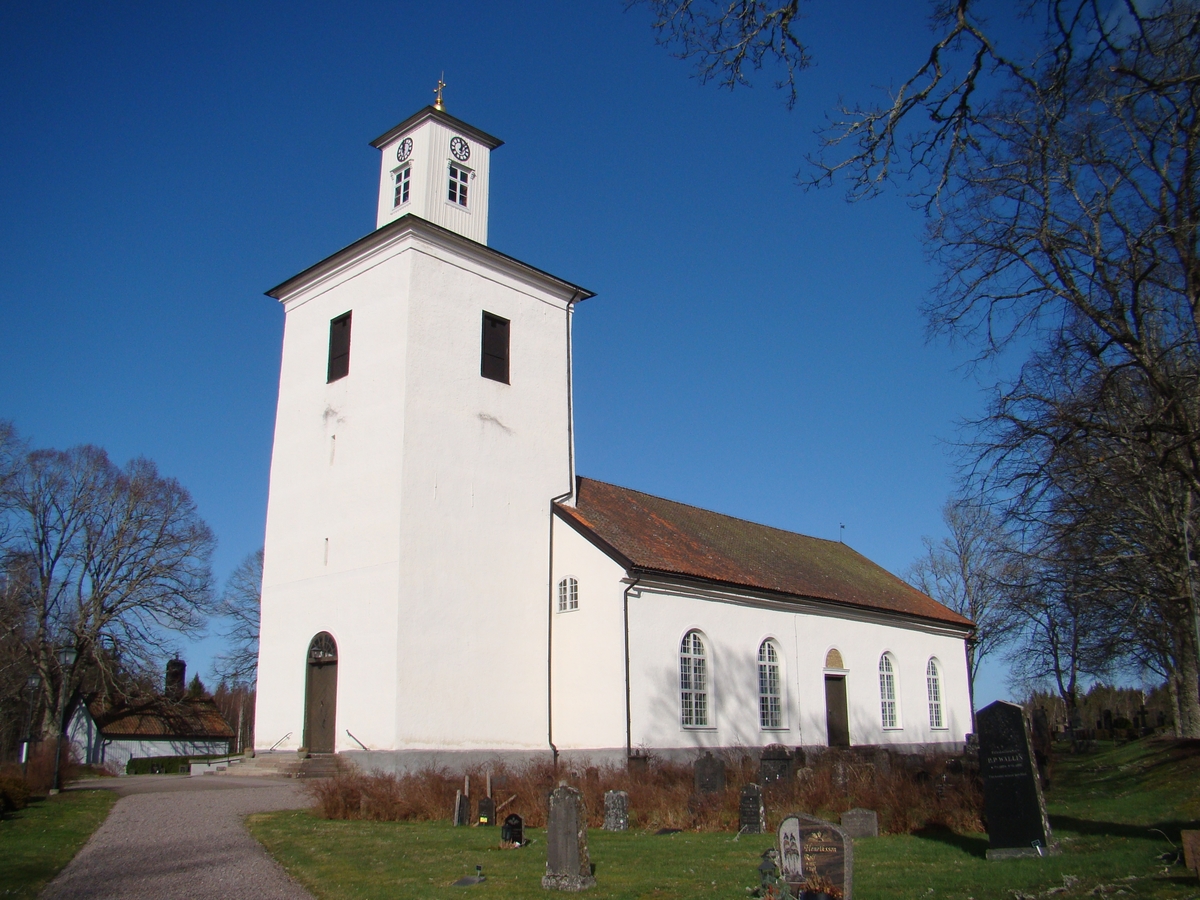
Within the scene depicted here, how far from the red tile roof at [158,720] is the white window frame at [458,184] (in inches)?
1100

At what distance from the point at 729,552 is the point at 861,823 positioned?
1433 cm

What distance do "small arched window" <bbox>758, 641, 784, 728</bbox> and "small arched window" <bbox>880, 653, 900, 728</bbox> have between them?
5854 mm

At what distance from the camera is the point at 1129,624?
26.3 meters

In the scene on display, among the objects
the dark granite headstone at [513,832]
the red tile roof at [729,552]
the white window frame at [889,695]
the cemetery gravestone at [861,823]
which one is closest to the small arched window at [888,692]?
the white window frame at [889,695]

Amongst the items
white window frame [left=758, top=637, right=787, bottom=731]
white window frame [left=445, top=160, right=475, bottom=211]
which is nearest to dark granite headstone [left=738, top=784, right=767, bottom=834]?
white window frame [left=758, top=637, right=787, bottom=731]

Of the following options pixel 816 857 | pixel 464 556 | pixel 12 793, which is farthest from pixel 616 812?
pixel 12 793

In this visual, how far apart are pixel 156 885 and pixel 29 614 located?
30.5 m

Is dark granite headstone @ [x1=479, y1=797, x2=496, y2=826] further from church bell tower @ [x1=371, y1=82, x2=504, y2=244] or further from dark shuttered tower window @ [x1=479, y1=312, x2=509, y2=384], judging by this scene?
church bell tower @ [x1=371, y1=82, x2=504, y2=244]

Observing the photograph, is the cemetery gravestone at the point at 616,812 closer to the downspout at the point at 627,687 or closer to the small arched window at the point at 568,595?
the downspout at the point at 627,687

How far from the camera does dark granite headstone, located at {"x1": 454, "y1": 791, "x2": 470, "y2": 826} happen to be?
49.2 feet

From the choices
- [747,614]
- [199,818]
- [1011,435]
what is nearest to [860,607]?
[747,614]

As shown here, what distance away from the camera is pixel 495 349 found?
2364 cm

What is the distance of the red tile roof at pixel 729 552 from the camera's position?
23.0m

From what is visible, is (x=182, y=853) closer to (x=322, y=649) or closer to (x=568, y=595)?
(x=322, y=649)
